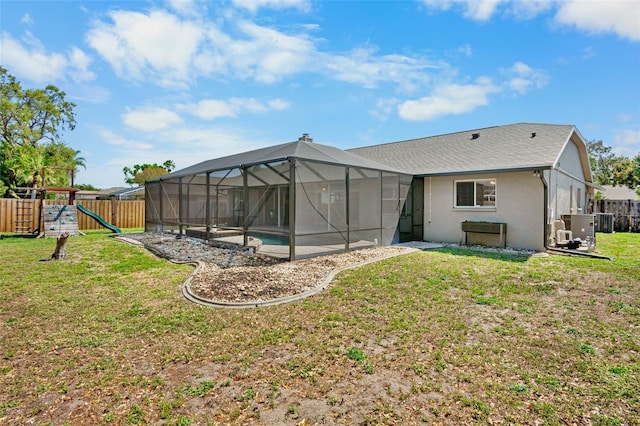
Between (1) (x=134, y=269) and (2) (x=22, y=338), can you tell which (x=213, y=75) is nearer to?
(1) (x=134, y=269)

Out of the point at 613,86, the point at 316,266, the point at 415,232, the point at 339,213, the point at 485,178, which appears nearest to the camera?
the point at 316,266

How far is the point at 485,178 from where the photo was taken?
10.3 metres

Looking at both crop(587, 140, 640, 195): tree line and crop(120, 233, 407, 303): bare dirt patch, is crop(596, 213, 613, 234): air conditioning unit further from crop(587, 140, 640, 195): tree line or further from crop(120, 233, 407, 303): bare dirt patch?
crop(587, 140, 640, 195): tree line

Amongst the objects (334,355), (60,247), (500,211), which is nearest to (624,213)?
(500,211)

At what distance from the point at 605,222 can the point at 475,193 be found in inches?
380

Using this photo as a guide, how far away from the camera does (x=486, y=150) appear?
1133 cm

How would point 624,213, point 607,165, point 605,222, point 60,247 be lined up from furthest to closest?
point 607,165
point 624,213
point 605,222
point 60,247

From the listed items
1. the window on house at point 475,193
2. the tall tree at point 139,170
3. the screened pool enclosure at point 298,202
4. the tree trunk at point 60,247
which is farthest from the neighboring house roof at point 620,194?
the tall tree at point 139,170

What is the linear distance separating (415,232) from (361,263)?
5.00 meters

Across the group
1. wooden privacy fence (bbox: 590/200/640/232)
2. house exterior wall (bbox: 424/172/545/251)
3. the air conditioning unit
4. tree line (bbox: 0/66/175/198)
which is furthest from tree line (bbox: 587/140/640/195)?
tree line (bbox: 0/66/175/198)

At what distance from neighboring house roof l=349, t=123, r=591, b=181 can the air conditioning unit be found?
2.31 metres

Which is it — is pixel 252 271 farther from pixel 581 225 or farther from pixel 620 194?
pixel 620 194

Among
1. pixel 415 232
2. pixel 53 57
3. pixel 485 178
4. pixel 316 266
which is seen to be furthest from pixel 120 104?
pixel 485 178

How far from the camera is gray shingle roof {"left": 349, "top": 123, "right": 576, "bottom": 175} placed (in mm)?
9750
